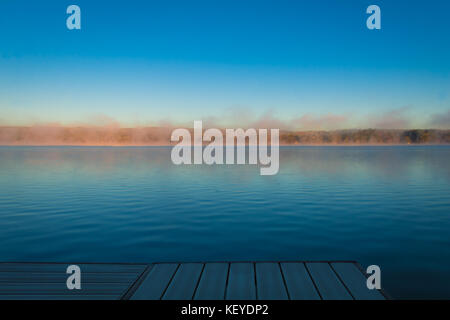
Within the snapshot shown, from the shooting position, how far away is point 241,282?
634 cm

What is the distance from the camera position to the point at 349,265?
7.23m

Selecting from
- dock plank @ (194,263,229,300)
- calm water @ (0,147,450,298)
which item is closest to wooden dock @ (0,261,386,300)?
dock plank @ (194,263,229,300)

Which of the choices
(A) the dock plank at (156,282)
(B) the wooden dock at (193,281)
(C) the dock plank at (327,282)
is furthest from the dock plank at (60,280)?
(C) the dock plank at (327,282)

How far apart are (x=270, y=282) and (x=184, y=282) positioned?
1.72m

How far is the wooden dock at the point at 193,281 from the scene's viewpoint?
582cm

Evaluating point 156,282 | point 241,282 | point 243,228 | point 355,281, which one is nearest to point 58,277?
point 156,282

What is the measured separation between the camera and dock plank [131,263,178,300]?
5801 mm

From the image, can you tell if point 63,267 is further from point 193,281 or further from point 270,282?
point 270,282

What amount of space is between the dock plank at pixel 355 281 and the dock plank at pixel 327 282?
0.14 m

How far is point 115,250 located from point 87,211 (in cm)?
677

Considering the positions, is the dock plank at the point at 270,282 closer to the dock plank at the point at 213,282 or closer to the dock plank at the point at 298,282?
the dock plank at the point at 298,282

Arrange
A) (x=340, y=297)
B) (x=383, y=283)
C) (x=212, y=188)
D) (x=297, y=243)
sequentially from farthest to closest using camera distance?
(x=212, y=188) < (x=297, y=243) < (x=383, y=283) < (x=340, y=297)
